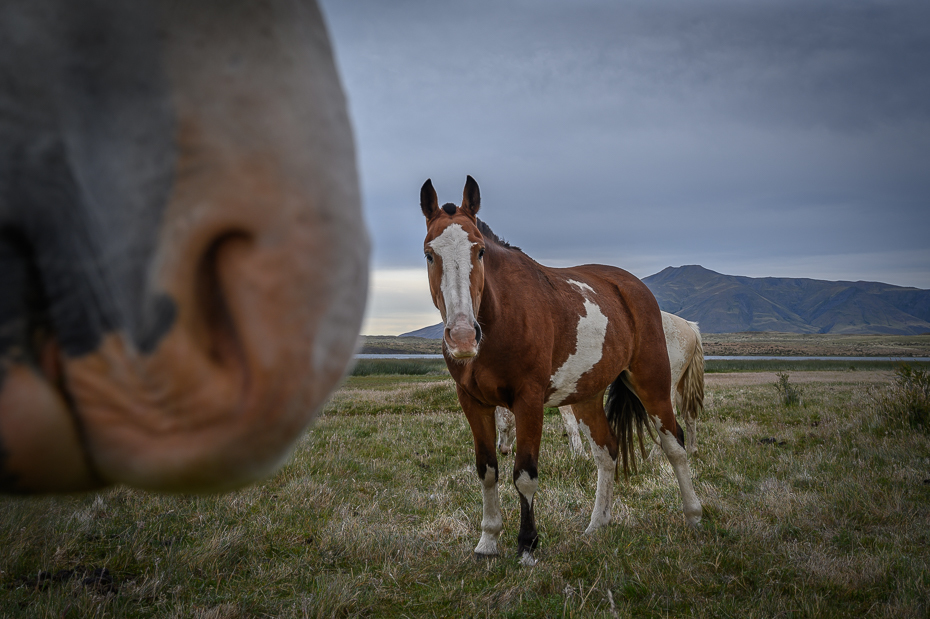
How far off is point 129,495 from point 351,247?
5224 mm

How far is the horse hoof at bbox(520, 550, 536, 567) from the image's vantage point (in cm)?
373

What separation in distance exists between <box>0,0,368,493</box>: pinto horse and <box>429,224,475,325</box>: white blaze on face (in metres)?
2.63

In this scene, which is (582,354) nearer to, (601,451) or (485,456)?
(485,456)

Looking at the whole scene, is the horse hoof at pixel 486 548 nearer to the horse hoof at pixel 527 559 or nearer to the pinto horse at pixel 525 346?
the pinto horse at pixel 525 346

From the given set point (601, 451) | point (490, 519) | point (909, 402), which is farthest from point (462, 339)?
point (909, 402)

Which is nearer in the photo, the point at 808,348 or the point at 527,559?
the point at 527,559

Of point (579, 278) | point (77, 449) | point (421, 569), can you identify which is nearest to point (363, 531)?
point (421, 569)

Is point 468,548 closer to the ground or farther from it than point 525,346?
closer to the ground

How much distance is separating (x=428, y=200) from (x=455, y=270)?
903 millimetres

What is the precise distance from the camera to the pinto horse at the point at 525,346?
11.5 ft

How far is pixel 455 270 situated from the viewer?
3.38 metres

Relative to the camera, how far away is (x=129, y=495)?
4504 millimetres

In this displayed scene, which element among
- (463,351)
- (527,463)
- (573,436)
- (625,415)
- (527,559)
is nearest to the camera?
(463,351)

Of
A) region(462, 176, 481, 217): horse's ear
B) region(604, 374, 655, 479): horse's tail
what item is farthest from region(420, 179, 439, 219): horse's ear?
region(604, 374, 655, 479): horse's tail
